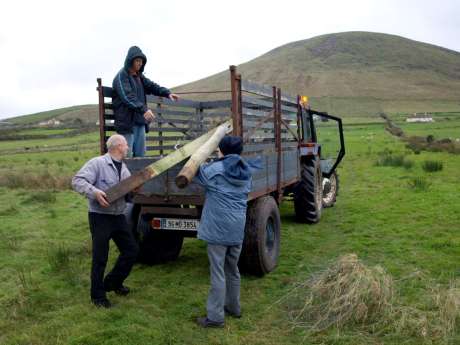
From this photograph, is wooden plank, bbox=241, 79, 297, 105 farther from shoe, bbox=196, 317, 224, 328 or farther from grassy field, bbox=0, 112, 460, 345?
shoe, bbox=196, 317, 224, 328

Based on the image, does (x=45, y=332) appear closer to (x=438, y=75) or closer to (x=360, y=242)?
(x=360, y=242)

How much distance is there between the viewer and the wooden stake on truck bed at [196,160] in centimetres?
416

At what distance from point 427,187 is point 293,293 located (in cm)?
825

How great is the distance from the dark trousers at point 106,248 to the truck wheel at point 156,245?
1027 mm

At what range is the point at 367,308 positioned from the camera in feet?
13.9

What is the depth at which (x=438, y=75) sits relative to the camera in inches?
5113

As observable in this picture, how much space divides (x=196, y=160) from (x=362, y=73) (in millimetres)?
132779

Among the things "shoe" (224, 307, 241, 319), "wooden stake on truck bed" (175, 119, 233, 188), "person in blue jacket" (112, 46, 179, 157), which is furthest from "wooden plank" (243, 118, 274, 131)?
"shoe" (224, 307, 241, 319)

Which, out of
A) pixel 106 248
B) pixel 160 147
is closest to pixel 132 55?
pixel 160 147

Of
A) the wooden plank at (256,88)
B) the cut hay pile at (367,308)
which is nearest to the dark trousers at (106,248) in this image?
the cut hay pile at (367,308)

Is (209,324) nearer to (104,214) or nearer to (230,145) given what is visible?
(104,214)

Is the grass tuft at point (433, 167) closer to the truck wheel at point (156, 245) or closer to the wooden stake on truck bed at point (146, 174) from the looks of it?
the truck wheel at point (156, 245)

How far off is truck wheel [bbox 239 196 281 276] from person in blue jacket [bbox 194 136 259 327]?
102 centimetres

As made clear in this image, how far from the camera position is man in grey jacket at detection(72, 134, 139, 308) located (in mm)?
4426
